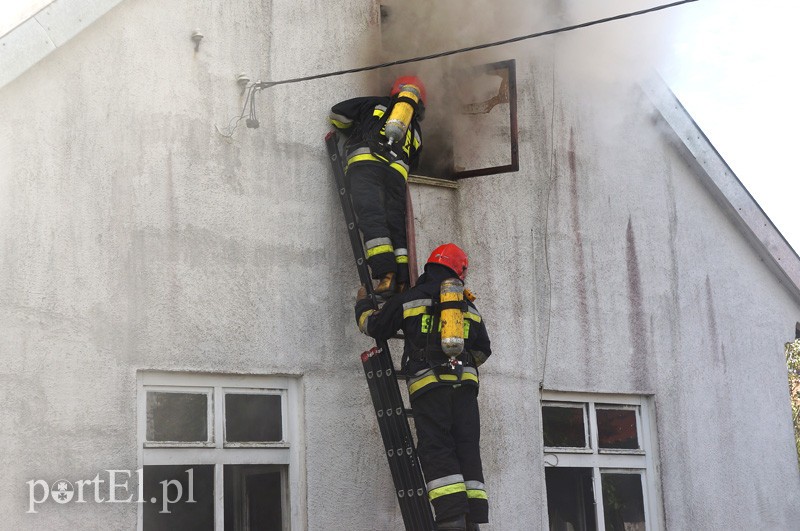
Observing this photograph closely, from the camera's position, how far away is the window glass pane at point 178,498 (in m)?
6.27

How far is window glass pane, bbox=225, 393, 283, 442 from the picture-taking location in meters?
6.65

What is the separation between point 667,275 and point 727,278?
2.45ft

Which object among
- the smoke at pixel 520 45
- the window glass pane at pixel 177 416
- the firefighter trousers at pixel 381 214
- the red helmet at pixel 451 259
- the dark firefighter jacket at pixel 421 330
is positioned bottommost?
the window glass pane at pixel 177 416

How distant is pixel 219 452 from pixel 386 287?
4.74 ft

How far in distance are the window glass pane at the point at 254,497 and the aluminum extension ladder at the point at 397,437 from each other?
0.73 metres

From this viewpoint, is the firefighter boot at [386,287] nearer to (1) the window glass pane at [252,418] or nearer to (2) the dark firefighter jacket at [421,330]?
(2) the dark firefighter jacket at [421,330]

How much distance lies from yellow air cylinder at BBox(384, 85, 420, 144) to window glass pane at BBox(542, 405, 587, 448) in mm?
2457

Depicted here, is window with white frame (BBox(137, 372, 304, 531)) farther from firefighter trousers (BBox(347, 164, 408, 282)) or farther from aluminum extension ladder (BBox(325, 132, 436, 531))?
firefighter trousers (BBox(347, 164, 408, 282))

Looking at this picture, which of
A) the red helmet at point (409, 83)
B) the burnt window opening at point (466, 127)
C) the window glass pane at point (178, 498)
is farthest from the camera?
the burnt window opening at point (466, 127)

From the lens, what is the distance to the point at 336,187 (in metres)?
7.38

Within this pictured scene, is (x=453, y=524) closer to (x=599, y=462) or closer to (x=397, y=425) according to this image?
(x=397, y=425)

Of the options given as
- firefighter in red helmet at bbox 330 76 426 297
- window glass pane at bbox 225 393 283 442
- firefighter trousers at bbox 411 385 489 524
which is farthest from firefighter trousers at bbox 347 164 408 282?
window glass pane at bbox 225 393 283 442

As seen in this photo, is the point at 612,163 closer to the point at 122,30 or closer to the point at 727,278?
the point at 727,278

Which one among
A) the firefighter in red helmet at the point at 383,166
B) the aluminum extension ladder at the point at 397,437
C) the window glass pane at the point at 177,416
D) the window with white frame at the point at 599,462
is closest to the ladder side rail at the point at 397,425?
the aluminum extension ladder at the point at 397,437
